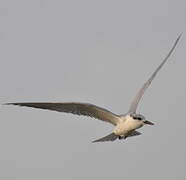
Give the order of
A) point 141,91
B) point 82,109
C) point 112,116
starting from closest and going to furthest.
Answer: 1. point 82,109
2. point 112,116
3. point 141,91

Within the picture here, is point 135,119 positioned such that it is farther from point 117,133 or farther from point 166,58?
point 166,58

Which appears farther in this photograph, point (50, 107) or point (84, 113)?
point (84, 113)

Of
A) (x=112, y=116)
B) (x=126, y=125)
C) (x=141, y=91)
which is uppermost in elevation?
(x=141, y=91)

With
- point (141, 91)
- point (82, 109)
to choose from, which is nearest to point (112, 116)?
point (82, 109)

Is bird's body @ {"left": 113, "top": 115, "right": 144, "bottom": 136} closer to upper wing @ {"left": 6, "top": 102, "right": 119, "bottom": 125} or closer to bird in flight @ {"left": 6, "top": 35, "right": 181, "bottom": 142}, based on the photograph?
bird in flight @ {"left": 6, "top": 35, "right": 181, "bottom": 142}

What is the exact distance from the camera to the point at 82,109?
48.5 ft

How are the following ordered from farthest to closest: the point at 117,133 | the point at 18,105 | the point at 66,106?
the point at 117,133, the point at 66,106, the point at 18,105

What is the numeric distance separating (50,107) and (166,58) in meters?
4.04

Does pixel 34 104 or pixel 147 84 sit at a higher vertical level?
pixel 147 84

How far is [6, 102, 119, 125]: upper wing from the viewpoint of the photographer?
13.9m

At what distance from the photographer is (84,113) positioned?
49.1 ft

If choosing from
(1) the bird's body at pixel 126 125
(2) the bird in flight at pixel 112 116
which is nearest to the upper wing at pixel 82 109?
(2) the bird in flight at pixel 112 116

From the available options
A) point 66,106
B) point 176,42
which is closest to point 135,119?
point 66,106

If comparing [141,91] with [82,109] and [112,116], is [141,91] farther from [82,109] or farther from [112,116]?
Result: [82,109]
